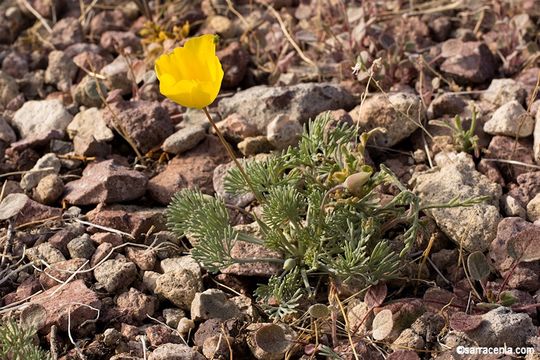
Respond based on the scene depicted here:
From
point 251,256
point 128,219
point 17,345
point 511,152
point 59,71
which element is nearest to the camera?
point 17,345

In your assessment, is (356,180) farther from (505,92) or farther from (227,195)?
(505,92)

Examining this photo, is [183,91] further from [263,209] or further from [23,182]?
[23,182]

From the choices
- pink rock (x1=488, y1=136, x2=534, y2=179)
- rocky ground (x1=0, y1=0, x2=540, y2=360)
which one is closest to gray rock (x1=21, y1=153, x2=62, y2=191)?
rocky ground (x1=0, y1=0, x2=540, y2=360)

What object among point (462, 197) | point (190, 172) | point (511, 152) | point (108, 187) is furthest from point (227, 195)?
point (511, 152)

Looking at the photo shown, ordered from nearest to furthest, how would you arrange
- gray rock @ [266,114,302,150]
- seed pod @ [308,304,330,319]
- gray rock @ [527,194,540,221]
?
seed pod @ [308,304,330,319], gray rock @ [527,194,540,221], gray rock @ [266,114,302,150]

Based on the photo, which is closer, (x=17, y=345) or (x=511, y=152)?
(x=17, y=345)

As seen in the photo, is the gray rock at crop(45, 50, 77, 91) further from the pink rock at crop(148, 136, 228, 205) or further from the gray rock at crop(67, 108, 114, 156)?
the pink rock at crop(148, 136, 228, 205)

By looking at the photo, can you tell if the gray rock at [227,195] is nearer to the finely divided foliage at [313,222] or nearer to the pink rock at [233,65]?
the finely divided foliage at [313,222]
